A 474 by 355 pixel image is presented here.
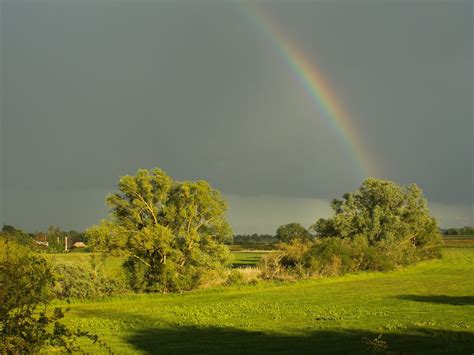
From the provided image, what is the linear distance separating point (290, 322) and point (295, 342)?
561 centimetres

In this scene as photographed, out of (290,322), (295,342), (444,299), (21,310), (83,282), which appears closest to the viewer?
(21,310)

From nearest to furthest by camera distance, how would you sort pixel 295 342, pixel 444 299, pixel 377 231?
pixel 295 342 < pixel 444 299 < pixel 377 231

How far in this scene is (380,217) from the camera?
8025 cm

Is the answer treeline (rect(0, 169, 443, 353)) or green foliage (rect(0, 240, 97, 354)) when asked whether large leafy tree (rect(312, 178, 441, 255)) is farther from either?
green foliage (rect(0, 240, 97, 354))

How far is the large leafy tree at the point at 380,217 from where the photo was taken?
7881cm

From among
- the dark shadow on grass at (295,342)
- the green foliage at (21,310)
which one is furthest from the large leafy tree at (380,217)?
the green foliage at (21,310)

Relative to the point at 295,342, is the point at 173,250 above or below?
above

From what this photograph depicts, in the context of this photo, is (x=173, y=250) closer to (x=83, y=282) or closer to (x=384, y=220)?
(x=83, y=282)

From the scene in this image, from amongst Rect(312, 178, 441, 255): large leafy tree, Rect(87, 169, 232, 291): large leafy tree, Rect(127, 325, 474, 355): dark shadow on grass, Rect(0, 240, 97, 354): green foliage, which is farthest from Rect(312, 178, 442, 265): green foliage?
Rect(0, 240, 97, 354): green foliage

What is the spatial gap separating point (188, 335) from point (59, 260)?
2426cm

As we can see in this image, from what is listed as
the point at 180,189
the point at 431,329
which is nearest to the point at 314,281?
the point at 180,189

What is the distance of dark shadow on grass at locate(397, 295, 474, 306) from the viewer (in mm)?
31127

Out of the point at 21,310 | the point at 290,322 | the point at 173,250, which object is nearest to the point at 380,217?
the point at 173,250

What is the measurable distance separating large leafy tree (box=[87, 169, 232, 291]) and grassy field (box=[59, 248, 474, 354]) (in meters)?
3.57
